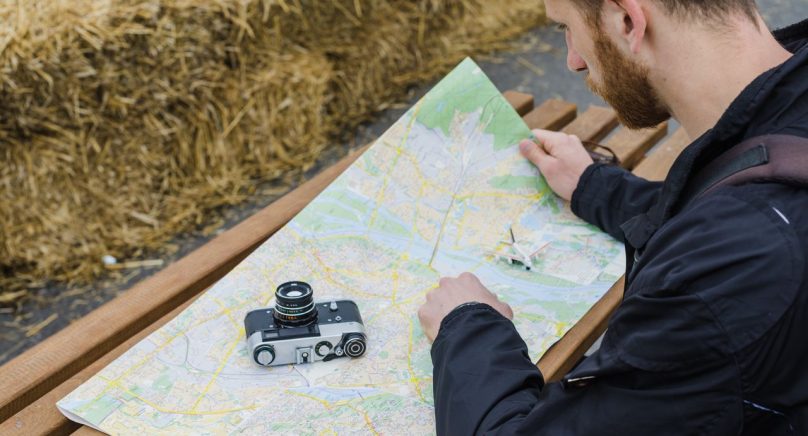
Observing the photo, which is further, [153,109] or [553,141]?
[153,109]

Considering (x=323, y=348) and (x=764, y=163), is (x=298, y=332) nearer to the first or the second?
(x=323, y=348)

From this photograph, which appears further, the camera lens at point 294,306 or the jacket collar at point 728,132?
the camera lens at point 294,306

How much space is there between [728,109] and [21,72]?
8.17ft

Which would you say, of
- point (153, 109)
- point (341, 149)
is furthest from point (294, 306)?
point (341, 149)

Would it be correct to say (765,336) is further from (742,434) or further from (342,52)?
(342,52)

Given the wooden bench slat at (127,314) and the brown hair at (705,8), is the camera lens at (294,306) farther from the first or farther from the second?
the brown hair at (705,8)

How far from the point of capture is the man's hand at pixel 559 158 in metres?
2.20

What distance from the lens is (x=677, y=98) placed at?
5.11ft

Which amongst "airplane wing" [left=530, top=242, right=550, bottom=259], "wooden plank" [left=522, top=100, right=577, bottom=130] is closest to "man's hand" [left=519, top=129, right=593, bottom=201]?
"airplane wing" [left=530, top=242, right=550, bottom=259]

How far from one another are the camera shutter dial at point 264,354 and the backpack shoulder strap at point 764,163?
80 centimetres

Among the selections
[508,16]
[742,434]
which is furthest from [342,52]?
[742,434]

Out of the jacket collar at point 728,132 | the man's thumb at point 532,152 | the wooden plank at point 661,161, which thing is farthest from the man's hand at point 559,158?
the jacket collar at point 728,132

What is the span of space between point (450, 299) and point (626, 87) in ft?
1.71

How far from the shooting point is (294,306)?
1723 millimetres
